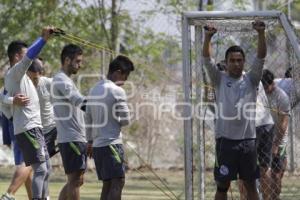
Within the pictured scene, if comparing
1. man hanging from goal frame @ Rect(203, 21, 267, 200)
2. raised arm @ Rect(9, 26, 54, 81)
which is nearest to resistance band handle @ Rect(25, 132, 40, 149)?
raised arm @ Rect(9, 26, 54, 81)

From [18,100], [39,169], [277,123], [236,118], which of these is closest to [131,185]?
[277,123]

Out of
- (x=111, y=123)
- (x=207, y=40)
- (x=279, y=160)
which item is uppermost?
(x=207, y=40)

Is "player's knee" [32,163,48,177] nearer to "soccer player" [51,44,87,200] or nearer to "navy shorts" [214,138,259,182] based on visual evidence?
"soccer player" [51,44,87,200]

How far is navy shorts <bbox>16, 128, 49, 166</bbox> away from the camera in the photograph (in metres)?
10.9

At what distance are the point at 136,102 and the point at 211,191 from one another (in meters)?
6.46

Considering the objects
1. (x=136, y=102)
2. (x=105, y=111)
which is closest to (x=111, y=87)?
(x=105, y=111)

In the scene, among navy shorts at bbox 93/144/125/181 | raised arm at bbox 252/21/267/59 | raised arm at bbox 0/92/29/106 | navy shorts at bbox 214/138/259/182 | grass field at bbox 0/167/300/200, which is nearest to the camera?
raised arm at bbox 252/21/267/59

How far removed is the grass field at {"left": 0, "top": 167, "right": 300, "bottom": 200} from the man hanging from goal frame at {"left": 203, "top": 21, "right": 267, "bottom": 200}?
1.87 metres

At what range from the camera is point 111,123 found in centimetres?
1055

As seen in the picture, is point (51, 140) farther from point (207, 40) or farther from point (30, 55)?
point (207, 40)

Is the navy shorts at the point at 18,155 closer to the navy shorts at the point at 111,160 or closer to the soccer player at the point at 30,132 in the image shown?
the soccer player at the point at 30,132

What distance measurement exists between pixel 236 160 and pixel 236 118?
1.37 feet

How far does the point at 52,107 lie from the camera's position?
1199 centimetres

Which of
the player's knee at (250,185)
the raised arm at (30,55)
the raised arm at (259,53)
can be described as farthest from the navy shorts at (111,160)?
the raised arm at (259,53)
